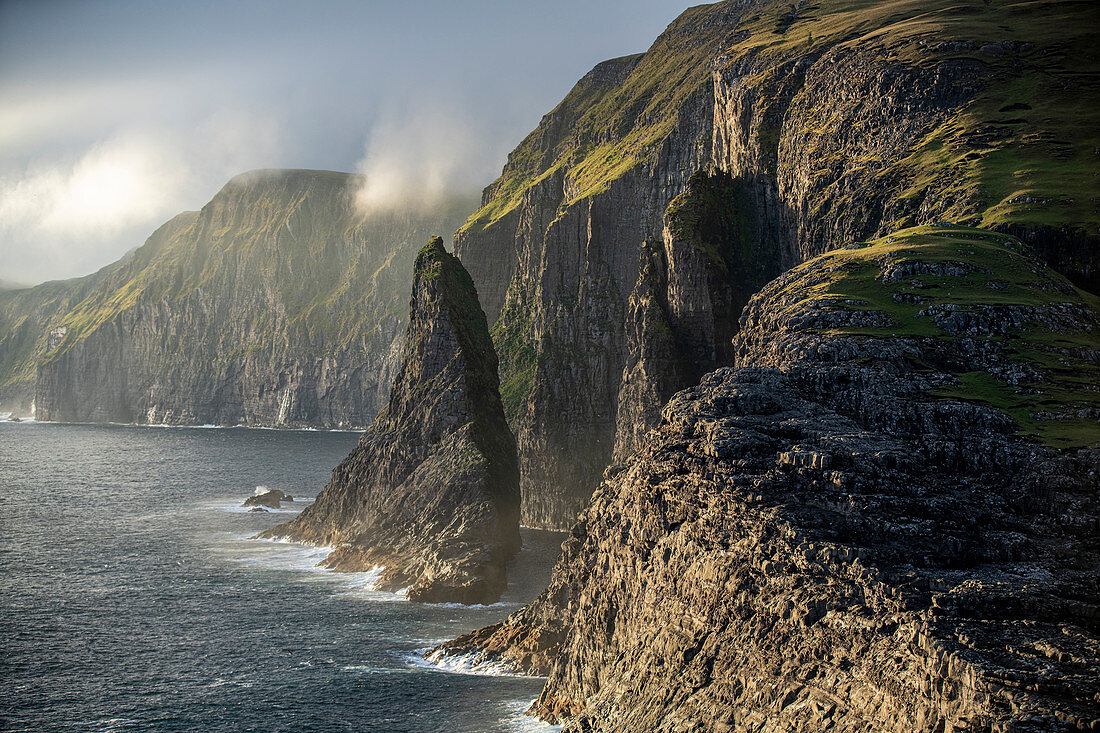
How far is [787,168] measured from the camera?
11144 cm

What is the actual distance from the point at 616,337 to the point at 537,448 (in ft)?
73.8

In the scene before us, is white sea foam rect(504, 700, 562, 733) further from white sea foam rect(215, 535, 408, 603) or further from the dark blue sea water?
white sea foam rect(215, 535, 408, 603)

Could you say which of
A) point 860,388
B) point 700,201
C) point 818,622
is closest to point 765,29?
point 700,201

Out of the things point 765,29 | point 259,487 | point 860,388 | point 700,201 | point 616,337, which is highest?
point 765,29

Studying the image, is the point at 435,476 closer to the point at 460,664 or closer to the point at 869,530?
the point at 460,664

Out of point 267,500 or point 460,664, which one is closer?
point 460,664

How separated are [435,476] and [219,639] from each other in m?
39.2

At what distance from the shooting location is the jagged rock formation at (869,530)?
38.4m

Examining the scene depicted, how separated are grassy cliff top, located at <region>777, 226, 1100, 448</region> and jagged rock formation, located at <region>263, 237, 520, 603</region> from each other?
51.4 metres

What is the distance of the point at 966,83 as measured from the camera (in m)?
98.9

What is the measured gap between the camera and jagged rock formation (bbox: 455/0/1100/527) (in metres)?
88.4

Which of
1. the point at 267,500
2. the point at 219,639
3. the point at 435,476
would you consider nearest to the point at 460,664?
the point at 219,639

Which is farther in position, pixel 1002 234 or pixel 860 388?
pixel 1002 234

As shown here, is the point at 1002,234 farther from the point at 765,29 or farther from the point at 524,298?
the point at 524,298
